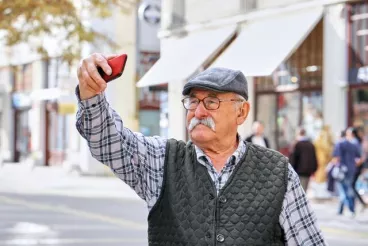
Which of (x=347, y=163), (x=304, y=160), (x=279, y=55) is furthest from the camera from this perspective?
(x=279, y=55)

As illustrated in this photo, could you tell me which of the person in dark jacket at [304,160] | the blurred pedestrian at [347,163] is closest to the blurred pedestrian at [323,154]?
the person in dark jacket at [304,160]

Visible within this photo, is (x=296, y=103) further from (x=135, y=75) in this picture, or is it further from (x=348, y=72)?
(x=135, y=75)

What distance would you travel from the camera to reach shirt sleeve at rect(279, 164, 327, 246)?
3.56 meters

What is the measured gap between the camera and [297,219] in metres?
3.58

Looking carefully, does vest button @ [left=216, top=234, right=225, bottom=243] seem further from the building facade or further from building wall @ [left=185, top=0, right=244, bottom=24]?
building wall @ [left=185, top=0, right=244, bottom=24]

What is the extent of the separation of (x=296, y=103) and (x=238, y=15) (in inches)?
150

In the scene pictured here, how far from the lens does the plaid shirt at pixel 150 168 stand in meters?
3.51

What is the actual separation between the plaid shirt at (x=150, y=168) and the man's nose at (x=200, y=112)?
0.50 feet

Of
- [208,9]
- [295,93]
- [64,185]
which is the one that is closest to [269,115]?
[295,93]

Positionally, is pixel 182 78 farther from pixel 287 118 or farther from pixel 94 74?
pixel 94 74

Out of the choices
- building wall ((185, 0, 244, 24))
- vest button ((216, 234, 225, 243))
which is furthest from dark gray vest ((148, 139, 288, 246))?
building wall ((185, 0, 244, 24))

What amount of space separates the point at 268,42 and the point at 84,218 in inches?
336

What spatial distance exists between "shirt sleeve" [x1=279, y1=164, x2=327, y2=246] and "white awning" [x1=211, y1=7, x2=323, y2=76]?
17595 mm

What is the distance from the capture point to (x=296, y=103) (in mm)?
23984
